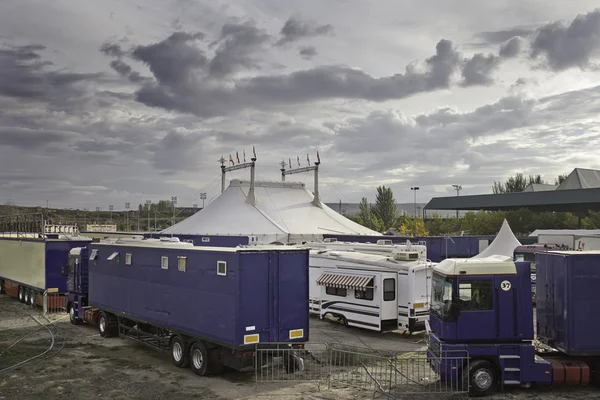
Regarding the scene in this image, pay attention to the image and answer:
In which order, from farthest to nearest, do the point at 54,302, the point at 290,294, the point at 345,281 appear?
the point at 54,302
the point at 345,281
the point at 290,294

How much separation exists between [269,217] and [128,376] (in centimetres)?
3120

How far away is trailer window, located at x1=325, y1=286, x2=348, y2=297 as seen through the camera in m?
21.5

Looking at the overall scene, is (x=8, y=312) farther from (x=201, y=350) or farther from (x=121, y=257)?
(x=201, y=350)

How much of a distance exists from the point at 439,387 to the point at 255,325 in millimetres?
4634

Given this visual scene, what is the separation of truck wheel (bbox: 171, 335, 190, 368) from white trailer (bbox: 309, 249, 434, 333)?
739 centimetres

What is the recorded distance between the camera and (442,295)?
42.6 feet

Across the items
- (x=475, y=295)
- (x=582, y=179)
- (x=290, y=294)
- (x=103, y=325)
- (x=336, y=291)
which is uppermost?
(x=582, y=179)

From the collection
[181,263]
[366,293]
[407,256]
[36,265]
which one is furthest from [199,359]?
[36,265]

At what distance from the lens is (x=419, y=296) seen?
1966 cm

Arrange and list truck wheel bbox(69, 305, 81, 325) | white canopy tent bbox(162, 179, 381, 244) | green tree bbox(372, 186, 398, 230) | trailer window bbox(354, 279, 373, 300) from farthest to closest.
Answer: green tree bbox(372, 186, 398, 230)
white canopy tent bbox(162, 179, 381, 244)
truck wheel bbox(69, 305, 81, 325)
trailer window bbox(354, 279, 373, 300)

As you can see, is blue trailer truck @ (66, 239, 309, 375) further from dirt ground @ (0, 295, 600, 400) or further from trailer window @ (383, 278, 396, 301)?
trailer window @ (383, 278, 396, 301)

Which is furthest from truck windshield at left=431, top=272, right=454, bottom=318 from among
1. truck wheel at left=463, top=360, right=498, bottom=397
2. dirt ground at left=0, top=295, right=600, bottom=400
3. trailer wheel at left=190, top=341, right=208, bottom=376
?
trailer wheel at left=190, top=341, right=208, bottom=376

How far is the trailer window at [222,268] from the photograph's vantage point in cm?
1363

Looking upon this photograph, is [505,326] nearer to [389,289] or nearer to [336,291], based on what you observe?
[389,289]
